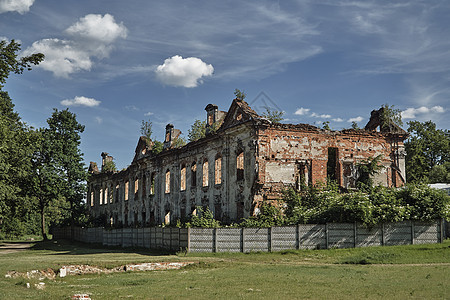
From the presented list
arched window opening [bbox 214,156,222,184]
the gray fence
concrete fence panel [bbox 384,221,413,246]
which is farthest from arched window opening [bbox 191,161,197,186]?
concrete fence panel [bbox 384,221,413,246]

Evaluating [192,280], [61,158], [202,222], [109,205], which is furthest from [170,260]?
[109,205]

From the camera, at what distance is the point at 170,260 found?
1914cm

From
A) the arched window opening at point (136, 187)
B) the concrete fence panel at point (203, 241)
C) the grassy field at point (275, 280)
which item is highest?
the arched window opening at point (136, 187)

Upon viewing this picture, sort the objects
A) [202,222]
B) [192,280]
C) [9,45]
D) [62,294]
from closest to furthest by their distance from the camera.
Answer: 1. [62,294]
2. [192,280]
3. [9,45]
4. [202,222]

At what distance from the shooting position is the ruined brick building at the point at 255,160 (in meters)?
27.1

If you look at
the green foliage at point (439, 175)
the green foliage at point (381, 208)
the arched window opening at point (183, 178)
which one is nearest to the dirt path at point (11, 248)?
the arched window opening at point (183, 178)

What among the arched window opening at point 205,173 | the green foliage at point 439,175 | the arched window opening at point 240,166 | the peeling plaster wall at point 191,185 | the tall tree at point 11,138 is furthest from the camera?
the green foliage at point 439,175

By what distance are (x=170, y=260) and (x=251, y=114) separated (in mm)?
11024

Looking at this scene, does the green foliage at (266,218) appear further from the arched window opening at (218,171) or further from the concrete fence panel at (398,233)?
the concrete fence panel at (398,233)

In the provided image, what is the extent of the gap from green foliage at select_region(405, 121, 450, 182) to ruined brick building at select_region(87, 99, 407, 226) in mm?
18120

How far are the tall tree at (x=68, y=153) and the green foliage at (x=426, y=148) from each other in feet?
101

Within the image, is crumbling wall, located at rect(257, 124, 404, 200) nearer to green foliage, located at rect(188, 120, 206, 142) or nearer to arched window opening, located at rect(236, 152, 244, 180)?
arched window opening, located at rect(236, 152, 244, 180)

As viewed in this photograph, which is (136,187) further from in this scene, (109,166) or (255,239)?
(255,239)

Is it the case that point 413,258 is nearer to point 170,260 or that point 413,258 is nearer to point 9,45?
point 170,260
